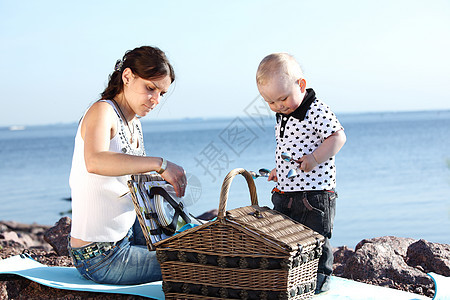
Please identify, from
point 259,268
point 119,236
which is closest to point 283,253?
point 259,268

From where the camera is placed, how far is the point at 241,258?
10.6ft

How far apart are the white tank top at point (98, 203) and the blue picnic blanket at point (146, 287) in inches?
12.5

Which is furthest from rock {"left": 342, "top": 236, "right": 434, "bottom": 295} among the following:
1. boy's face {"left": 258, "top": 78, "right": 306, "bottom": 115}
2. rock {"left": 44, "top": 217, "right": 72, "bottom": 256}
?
rock {"left": 44, "top": 217, "right": 72, "bottom": 256}

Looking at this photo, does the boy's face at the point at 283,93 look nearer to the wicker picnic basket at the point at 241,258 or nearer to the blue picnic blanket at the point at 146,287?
the wicker picnic basket at the point at 241,258

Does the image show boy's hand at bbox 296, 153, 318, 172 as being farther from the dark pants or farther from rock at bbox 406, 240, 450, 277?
rock at bbox 406, 240, 450, 277

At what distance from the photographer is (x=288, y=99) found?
3.62 m

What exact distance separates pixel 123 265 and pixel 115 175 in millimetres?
632

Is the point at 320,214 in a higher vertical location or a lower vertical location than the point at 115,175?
lower

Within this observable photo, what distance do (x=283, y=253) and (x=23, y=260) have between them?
2209 millimetres

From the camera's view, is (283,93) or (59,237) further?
(59,237)

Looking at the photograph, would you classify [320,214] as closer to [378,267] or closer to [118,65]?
[378,267]

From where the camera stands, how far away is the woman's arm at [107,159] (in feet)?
11.3

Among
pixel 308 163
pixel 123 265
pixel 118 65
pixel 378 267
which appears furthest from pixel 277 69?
pixel 378 267

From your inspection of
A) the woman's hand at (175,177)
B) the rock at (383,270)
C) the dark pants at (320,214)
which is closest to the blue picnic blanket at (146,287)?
the dark pants at (320,214)
